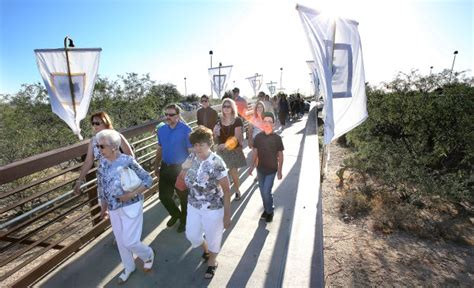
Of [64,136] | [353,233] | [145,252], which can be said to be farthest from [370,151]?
[64,136]

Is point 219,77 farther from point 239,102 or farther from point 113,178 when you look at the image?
point 113,178

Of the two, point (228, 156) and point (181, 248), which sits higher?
point (228, 156)

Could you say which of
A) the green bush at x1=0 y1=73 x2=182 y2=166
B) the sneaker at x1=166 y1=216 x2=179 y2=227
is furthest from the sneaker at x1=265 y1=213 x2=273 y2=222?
the green bush at x1=0 y1=73 x2=182 y2=166

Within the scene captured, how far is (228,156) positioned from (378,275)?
2.76 metres

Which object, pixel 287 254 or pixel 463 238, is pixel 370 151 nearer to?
pixel 463 238

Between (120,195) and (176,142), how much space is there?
3.65 ft

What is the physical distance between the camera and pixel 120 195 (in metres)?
2.51

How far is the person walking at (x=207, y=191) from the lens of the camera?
99.0 inches

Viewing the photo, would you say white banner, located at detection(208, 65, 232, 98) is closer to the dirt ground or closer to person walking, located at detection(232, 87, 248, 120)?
person walking, located at detection(232, 87, 248, 120)

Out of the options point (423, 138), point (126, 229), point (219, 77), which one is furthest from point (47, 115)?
point (423, 138)

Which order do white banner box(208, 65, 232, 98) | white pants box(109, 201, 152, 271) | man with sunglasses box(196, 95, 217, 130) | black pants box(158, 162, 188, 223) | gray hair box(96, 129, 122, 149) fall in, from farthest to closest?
white banner box(208, 65, 232, 98), man with sunglasses box(196, 95, 217, 130), black pants box(158, 162, 188, 223), white pants box(109, 201, 152, 271), gray hair box(96, 129, 122, 149)

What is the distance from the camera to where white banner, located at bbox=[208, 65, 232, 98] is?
15547 mm

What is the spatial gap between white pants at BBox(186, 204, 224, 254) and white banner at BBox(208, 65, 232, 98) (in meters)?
13.5

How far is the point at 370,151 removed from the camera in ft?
28.7
